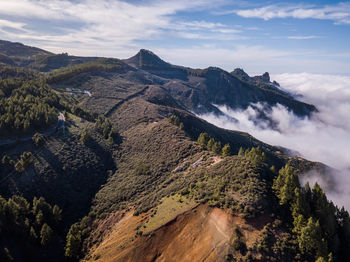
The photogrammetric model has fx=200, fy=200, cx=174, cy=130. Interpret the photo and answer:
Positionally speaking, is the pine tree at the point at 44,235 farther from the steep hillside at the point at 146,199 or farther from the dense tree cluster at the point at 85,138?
the dense tree cluster at the point at 85,138

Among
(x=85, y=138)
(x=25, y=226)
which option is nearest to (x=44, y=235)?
(x=25, y=226)

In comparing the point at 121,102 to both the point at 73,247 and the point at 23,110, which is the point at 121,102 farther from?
the point at 73,247

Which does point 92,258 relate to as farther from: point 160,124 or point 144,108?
point 144,108

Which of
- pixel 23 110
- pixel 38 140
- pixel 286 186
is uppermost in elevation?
pixel 23 110

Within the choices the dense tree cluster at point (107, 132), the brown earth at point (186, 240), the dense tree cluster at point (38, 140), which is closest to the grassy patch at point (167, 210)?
the brown earth at point (186, 240)

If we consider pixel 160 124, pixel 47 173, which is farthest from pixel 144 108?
pixel 47 173

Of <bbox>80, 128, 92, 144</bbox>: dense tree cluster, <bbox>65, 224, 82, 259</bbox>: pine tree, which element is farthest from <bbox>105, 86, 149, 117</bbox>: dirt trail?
<bbox>65, 224, 82, 259</bbox>: pine tree

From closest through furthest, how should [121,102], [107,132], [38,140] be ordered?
[38,140], [107,132], [121,102]
